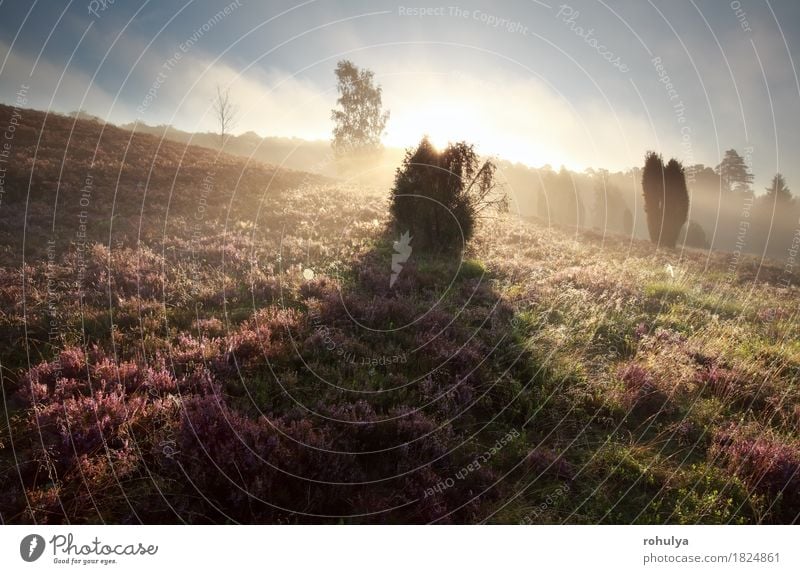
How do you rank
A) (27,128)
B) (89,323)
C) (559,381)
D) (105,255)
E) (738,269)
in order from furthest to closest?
1. (27,128)
2. (738,269)
3. (105,255)
4. (89,323)
5. (559,381)

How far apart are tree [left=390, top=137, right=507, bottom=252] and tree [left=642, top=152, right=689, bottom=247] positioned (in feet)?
71.1

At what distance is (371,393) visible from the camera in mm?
5051

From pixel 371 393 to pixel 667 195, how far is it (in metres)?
32.3

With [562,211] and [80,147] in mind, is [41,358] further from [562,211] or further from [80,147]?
[562,211]

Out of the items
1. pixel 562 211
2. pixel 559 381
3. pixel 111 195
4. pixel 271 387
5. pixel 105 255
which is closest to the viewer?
pixel 271 387

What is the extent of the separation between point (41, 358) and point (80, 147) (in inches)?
815

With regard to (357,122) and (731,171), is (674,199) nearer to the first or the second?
(357,122)

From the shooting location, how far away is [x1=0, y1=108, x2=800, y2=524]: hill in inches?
137

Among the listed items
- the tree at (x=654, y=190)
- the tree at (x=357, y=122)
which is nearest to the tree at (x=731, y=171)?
the tree at (x=654, y=190)

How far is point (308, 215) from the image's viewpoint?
17516 mm

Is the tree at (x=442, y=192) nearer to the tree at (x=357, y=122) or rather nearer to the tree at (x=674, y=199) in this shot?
the tree at (x=357, y=122)

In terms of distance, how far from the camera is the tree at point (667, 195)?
93.5ft

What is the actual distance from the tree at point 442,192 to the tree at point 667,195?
853 inches
